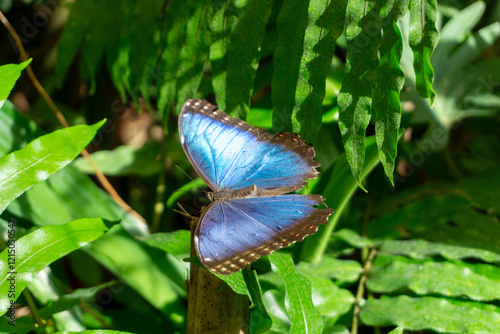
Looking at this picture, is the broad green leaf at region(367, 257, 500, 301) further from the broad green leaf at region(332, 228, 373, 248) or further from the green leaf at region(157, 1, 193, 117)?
the green leaf at region(157, 1, 193, 117)

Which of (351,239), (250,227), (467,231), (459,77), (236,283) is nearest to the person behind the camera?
(236,283)

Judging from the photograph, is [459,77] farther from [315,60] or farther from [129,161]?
[129,161]

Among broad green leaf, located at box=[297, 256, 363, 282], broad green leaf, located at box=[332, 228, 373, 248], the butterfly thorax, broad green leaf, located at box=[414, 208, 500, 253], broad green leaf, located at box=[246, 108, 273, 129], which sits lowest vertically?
broad green leaf, located at box=[414, 208, 500, 253]

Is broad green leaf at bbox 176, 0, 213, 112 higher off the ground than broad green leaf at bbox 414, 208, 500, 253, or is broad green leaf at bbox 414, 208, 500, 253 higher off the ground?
broad green leaf at bbox 176, 0, 213, 112

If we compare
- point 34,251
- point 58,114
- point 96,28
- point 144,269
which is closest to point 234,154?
point 144,269

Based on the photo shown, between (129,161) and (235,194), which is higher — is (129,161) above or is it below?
below

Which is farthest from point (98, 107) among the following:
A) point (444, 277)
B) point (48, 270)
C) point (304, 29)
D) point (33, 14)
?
point (444, 277)

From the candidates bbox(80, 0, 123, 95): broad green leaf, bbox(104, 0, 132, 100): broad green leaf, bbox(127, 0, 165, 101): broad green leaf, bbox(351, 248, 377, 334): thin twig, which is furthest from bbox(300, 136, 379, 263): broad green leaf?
bbox(80, 0, 123, 95): broad green leaf
